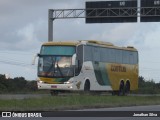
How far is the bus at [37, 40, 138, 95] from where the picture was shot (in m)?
44.0

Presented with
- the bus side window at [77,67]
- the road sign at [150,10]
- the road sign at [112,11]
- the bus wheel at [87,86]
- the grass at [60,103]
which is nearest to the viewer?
the grass at [60,103]

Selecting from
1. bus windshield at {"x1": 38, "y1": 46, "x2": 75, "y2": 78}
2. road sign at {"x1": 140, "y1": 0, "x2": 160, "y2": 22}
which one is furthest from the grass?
road sign at {"x1": 140, "y1": 0, "x2": 160, "y2": 22}

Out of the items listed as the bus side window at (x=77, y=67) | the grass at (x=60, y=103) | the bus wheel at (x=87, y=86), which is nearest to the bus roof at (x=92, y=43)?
the bus side window at (x=77, y=67)

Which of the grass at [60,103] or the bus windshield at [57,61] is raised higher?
the bus windshield at [57,61]

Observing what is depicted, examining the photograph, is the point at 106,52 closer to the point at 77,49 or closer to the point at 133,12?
the point at 77,49

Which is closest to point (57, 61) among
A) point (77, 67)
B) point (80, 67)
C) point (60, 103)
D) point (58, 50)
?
point (58, 50)

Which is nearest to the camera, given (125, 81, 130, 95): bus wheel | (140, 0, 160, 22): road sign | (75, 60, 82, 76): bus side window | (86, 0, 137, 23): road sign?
(75, 60, 82, 76): bus side window

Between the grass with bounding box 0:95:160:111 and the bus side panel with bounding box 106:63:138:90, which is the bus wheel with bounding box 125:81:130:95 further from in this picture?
the grass with bounding box 0:95:160:111

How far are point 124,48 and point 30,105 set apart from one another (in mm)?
23579

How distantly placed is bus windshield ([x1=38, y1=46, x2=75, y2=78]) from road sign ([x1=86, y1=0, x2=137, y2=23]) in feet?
50.5

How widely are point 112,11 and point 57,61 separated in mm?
16300

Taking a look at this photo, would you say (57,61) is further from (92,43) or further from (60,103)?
(60,103)

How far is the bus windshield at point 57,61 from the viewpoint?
43969mm

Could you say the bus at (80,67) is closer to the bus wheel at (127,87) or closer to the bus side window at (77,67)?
the bus side window at (77,67)
